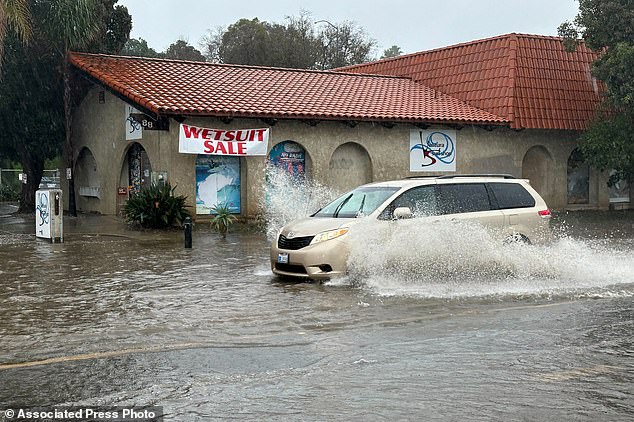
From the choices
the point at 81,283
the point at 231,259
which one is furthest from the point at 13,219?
the point at 81,283

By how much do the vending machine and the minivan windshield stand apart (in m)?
8.23

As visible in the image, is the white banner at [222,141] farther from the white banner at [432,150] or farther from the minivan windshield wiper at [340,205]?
the minivan windshield wiper at [340,205]

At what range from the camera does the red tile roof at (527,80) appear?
Answer: 92.5 ft

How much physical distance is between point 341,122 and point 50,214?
10.2 m

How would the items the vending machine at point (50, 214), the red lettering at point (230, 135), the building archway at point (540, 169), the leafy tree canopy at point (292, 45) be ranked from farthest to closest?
the leafy tree canopy at point (292, 45)
the building archway at point (540, 169)
the red lettering at point (230, 135)
the vending machine at point (50, 214)

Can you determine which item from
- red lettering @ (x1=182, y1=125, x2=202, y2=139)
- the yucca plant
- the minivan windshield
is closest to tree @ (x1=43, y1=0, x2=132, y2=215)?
red lettering @ (x1=182, y1=125, x2=202, y2=139)

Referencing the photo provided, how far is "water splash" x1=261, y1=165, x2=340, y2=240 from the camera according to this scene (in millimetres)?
24531

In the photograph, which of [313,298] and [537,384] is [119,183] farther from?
[537,384]

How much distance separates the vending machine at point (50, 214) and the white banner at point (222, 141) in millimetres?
4495

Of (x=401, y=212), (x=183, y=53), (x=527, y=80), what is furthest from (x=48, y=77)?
(x=183, y=53)

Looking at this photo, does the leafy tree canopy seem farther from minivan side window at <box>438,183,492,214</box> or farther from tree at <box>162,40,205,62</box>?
minivan side window at <box>438,183,492,214</box>

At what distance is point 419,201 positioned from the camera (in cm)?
1323

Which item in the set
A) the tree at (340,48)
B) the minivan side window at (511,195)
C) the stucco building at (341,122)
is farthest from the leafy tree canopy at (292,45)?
the minivan side window at (511,195)

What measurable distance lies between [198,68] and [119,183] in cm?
496
